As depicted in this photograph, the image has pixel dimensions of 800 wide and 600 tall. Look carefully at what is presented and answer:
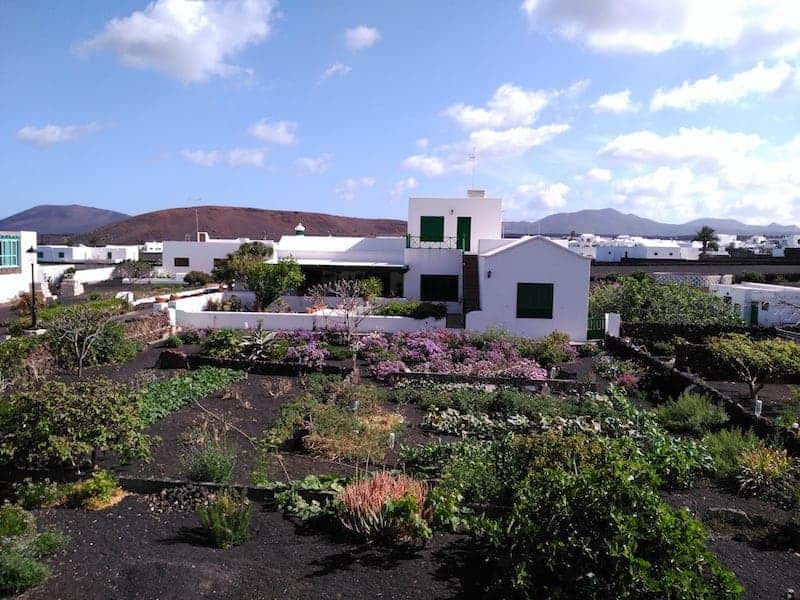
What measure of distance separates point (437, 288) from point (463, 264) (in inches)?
71.1

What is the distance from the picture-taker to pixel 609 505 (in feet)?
16.9

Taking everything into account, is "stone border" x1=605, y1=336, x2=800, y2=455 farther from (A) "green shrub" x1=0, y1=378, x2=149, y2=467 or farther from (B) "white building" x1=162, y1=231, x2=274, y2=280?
(B) "white building" x1=162, y1=231, x2=274, y2=280

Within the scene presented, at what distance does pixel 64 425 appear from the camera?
7945mm

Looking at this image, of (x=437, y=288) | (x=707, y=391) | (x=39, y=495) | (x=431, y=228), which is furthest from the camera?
(x=431, y=228)

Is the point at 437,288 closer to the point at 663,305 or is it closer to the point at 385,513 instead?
the point at 663,305

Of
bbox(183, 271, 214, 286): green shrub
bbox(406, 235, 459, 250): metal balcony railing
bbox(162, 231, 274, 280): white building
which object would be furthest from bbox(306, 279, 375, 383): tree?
bbox(162, 231, 274, 280): white building

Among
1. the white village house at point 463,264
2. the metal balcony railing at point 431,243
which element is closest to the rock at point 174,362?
the white village house at point 463,264

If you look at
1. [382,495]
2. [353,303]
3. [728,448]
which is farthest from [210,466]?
[353,303]

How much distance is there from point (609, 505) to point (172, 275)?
1485 inches

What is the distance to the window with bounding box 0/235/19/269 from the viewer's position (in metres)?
31.5

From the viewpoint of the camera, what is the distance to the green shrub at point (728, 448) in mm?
8875

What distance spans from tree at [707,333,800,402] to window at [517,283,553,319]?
577 centimetres

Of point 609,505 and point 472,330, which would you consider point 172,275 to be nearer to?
point 472,330

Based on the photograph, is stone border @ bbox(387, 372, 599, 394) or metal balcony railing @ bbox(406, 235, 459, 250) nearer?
stone border @ bbox(387, 372, 599, 394)
